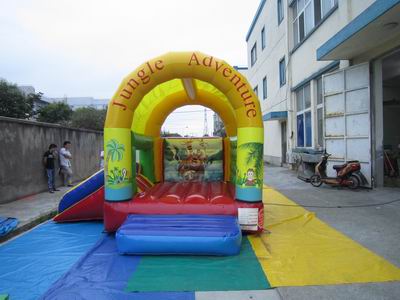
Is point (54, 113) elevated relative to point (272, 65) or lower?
lower

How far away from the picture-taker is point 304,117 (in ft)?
41.5

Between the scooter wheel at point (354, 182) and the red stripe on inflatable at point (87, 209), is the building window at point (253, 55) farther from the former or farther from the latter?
the red stripe on inflatable at point (87, 209)

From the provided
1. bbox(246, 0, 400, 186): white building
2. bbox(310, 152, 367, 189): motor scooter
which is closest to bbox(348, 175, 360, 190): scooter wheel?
bbox(310, 152, 367, 189): motor scooter

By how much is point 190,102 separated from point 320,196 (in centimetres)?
393

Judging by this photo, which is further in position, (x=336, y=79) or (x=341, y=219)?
(x=336, y=79)

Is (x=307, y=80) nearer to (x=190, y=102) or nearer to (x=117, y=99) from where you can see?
(x=190, y=102)

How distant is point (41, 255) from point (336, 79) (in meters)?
8.49

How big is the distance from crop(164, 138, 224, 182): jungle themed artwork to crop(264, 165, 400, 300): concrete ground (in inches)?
80.0

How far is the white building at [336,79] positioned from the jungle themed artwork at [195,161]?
3859mm

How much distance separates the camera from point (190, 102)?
798cm

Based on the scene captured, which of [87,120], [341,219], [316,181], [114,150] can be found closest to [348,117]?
[316,181]

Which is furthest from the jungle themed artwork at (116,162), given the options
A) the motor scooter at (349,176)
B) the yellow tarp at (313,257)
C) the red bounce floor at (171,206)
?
the motor scooter at (349,176)

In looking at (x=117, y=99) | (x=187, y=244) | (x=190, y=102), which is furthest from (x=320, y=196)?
(x=117, y=99)

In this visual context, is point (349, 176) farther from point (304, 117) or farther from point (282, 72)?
point (282, 72)
